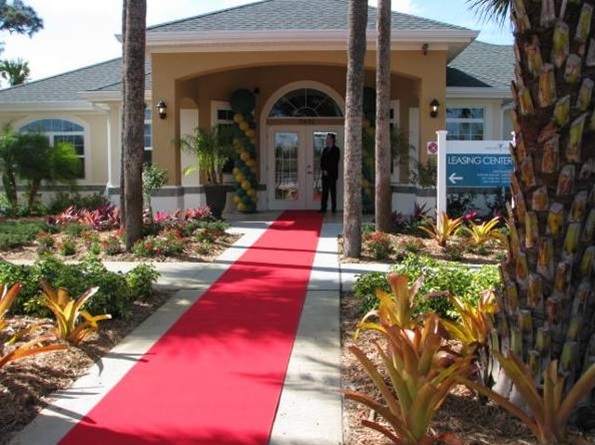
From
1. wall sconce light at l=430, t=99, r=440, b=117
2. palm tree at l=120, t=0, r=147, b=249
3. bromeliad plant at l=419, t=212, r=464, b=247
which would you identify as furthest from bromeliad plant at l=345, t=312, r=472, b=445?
wall sconce light at l=430, t=99, r=440, b=117

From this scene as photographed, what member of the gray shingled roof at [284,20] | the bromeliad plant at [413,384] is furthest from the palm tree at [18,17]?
the bromeliad plant at [413,384]

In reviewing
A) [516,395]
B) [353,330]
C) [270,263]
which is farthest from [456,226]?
[516,395]

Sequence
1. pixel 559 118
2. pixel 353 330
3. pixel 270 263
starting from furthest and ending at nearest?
pixel 270 263, pixel 353 330, pixel 559 118

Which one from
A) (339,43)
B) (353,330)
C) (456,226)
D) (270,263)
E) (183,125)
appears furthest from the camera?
(183,125)

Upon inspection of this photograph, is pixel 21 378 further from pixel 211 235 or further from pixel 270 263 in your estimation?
pixel 211 235

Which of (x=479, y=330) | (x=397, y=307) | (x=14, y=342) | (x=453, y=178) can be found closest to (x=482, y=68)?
(x=453, y=178)

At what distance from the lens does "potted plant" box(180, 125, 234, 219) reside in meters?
16.1

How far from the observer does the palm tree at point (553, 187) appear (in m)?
3.83

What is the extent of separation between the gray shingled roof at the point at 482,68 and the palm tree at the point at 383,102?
21.2ft

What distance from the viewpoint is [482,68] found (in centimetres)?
2094

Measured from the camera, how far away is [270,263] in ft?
34.7

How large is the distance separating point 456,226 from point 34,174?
1218 cm

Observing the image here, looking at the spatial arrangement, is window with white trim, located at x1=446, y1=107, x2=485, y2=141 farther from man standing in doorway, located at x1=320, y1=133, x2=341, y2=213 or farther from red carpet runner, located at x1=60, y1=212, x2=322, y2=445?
red carpet runner, located at x1=60, y1=212, x2=322, y2=445

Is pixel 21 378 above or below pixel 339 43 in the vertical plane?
below
